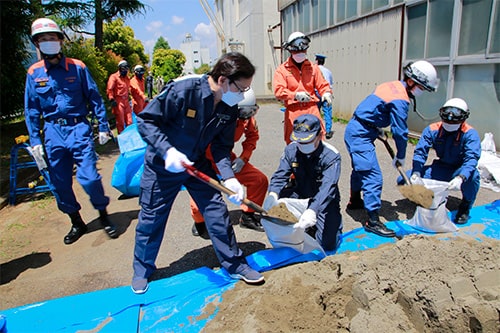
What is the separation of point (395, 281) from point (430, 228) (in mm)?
1524

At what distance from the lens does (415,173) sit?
12.4 ft

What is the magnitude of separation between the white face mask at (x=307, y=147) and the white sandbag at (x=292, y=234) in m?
0.41

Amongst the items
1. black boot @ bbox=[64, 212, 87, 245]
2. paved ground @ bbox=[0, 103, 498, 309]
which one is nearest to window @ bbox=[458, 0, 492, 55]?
paved ground @ bbox=[0, 103, 498, 309]

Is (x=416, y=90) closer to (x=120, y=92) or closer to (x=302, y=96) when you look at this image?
(x=302, y=96)

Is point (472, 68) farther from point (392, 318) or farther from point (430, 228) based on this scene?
point (392, 318)

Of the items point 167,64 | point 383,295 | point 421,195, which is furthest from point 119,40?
point 383,295

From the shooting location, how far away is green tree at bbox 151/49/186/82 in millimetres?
29172

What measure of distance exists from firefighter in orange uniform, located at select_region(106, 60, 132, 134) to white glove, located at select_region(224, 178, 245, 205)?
22.1ft

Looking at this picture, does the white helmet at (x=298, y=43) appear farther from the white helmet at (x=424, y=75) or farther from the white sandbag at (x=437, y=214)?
the white sandbag at (x=437, y=214)

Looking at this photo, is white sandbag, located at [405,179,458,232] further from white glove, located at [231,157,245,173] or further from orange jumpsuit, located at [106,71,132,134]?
orange jumpsuit, located at [106,71,132,134]

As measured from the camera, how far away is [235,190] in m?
2.72

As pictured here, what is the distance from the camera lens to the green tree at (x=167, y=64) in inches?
1148

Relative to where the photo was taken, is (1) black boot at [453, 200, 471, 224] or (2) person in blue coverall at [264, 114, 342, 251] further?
(1) black boot at [453, 200, 471, 224]

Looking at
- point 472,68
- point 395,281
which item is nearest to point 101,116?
point 395,281
